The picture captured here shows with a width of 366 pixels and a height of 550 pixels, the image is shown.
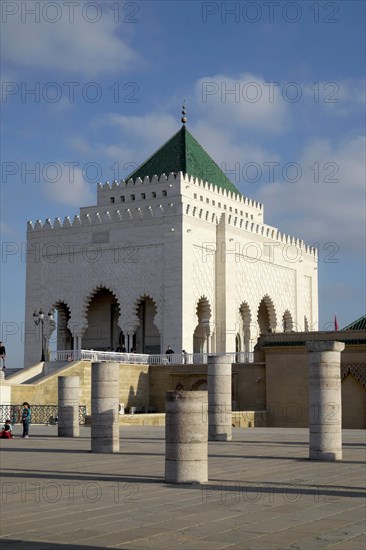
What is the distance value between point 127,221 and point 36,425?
42.5 feet

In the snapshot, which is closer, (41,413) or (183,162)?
(41,413)

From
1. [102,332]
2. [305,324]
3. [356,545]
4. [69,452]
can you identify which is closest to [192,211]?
[102,332]

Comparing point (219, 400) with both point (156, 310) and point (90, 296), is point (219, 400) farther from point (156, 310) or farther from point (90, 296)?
point (90, 296)

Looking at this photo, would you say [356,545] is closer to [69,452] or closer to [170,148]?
[69,452]

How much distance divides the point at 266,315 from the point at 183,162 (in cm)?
817

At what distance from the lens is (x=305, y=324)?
122 feet

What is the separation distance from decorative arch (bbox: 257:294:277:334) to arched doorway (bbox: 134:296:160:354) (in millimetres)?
4728

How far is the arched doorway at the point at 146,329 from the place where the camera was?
1265 inches

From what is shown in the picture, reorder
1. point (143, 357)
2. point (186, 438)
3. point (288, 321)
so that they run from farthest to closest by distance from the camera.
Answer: point (288, 321), point (143, 357), point (186, 438)

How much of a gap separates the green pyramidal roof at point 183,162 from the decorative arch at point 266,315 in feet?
16.7

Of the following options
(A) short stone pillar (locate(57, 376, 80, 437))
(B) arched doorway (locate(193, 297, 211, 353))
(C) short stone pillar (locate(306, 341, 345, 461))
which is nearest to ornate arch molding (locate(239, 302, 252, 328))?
(B) arched doorway (locate(193, 297, 211, 353))

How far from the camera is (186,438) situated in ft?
25.6

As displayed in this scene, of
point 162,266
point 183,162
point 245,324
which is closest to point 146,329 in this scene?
point 162,266

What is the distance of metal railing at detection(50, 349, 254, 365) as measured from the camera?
24.8 m
